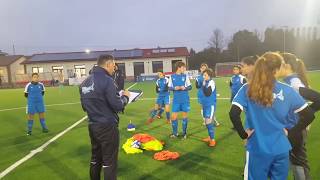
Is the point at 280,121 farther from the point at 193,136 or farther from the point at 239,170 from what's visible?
the point at 193,136

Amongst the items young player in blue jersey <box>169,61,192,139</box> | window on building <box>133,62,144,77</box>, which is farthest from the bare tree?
young player in blue jersey <box>169,61,192,139</box>

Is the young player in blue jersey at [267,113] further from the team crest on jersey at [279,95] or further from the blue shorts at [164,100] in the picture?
the blue shorts at [164,100]

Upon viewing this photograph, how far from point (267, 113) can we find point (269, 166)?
23.9 inches

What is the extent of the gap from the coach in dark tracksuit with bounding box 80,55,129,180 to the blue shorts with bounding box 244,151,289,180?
2.36 meters

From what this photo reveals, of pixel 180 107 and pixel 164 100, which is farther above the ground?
pixel 180 107

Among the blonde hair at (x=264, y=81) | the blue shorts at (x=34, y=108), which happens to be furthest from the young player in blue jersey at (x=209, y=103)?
the blue shorts at (x=34, y=108)

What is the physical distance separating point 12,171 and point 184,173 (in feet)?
13.0

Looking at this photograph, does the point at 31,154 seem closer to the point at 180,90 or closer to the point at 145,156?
the point at 145,156

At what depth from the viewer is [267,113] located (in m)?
3.57

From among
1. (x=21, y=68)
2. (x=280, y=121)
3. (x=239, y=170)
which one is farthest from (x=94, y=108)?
(x=21, y=68)

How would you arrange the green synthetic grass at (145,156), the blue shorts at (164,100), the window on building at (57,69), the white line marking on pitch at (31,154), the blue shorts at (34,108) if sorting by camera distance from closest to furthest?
the green synthetic grass at (145,156)
the white line marking on pitch at (31,154)
the blue shorts at (34,108)
the blue shorts at (164,100)
the window on building at (57,69)

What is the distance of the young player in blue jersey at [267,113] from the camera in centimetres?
349

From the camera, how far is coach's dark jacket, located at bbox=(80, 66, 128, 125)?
→ 16.5 feet

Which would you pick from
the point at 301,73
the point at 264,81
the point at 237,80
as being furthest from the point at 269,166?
the point at 237,80
